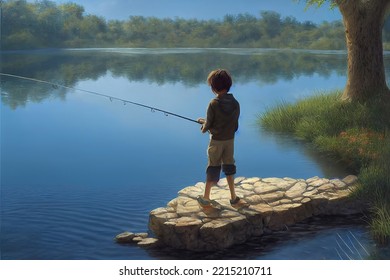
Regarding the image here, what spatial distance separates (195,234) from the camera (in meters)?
6.59

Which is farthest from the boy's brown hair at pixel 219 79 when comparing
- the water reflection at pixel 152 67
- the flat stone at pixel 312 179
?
the water reflection at pixel 152 67

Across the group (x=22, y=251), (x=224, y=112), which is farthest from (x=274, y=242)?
(x=22, y=251)

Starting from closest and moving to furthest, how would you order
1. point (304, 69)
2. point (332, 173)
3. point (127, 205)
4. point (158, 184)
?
point (127, 205)
point (158, 184)
point (332, 173)
point (304, 69)

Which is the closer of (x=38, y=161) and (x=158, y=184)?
(x=158, y=184)

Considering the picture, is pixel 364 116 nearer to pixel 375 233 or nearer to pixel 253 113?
pixel 253 113

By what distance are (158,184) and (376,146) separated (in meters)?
3.58

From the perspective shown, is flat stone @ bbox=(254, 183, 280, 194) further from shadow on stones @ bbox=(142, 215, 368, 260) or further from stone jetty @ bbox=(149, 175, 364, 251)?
shadow on stones @ bbox=(142, 215, 368, 260)

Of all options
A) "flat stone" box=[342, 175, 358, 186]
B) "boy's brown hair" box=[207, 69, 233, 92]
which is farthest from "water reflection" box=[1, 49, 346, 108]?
"boy's brown hair" box=[207, 69, 233, 92]

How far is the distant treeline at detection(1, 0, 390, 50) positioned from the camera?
19500 millimetres

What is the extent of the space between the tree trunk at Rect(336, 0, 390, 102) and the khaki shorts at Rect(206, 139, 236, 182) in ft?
21.3

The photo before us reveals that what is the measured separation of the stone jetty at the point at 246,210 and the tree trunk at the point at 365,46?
14.8 ft

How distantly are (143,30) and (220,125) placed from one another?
19156 millimetres

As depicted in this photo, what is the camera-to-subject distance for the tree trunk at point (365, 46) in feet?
40.5

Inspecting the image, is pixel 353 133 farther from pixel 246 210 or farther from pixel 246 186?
pixel 246 210
